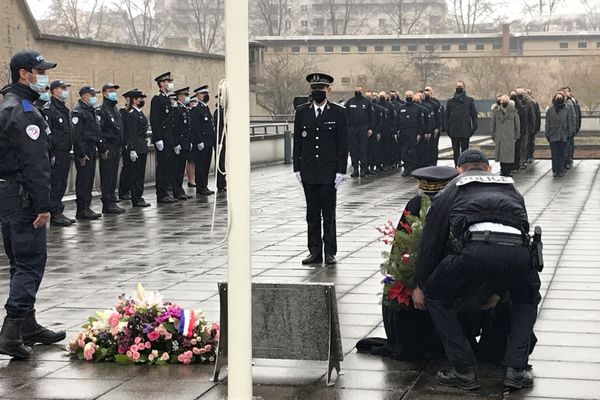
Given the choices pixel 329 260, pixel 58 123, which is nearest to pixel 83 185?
pixel 58 123

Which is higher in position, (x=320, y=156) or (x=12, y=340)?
(x=320, y=156)

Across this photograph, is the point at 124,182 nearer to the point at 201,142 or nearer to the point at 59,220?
the point at 201,142

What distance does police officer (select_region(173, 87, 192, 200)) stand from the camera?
21766mm

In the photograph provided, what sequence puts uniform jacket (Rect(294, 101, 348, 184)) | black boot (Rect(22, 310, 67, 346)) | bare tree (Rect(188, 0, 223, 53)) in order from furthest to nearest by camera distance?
Answer: 1. bare tree (Rect(188, 0, 223, 53))
2. uniform jacket (Rect(294, 101, 348, 184))
3. black boot (Rect(22, 310, 67, 346))

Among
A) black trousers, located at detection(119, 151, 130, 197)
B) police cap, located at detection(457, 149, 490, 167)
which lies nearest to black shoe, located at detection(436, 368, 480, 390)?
police cap, located at detection(457, 149, 490, 167)

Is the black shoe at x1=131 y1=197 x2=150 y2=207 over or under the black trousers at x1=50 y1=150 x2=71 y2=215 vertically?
under

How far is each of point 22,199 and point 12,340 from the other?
40.0 inches

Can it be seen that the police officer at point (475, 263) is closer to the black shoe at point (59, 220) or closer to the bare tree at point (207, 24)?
the black shoe at point (59, 220)

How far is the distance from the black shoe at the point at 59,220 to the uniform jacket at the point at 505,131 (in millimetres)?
11097

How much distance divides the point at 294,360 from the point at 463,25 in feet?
397

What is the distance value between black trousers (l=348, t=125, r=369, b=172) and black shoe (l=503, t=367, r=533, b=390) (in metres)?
19.1

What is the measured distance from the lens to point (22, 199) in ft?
28.1

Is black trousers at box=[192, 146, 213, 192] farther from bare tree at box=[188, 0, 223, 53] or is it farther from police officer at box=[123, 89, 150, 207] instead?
bare tree at box=[188, 0, 223, 53]

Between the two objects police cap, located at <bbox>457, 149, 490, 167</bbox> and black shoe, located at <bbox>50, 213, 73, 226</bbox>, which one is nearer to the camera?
police cap, located at <bbox>457, 149, 490, 167</bbox>
